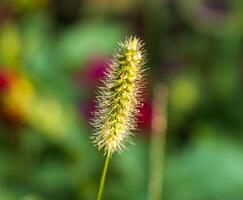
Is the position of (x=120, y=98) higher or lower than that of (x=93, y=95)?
lower

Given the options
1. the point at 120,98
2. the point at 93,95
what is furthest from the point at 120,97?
the point at 93,95

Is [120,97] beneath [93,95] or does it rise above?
beneath

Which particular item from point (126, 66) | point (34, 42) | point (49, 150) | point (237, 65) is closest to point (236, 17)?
point (237, 65)

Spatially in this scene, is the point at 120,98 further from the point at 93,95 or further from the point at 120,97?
the point at 93,95

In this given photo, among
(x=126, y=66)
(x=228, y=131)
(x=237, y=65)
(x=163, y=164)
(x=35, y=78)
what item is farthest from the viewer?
(x=237, y=65)

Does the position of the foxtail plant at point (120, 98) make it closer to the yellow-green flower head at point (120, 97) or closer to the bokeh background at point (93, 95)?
the yellow-green flower head at point (120, 97)

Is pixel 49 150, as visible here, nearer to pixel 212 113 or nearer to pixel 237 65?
pixel 212 113

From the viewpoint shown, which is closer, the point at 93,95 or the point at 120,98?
the point at 120,98

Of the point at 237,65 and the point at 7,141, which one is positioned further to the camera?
the point at 237,65

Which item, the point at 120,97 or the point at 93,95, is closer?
the point at 120,97
